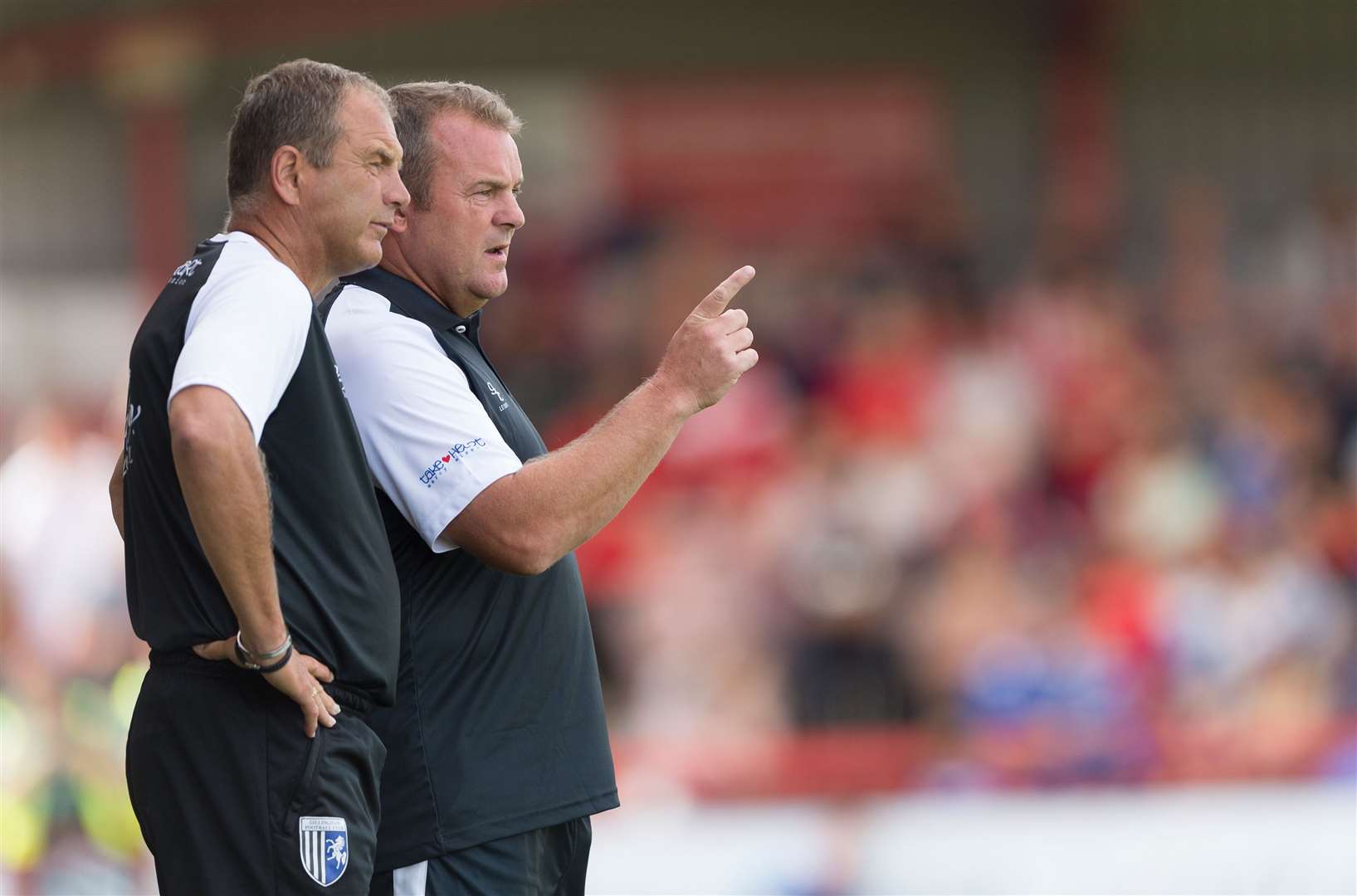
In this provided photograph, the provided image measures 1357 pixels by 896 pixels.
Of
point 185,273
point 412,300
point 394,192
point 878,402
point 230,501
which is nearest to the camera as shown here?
point 230,501

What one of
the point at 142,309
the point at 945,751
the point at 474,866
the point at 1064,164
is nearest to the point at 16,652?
the point at 142,309

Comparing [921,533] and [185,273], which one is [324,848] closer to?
[185,273]

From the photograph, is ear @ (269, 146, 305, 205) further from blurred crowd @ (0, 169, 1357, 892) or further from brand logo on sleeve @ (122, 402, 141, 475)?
blurred crowd @ (0, 169, 1357, 892)

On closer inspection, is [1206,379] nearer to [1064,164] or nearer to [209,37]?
[1064,164]

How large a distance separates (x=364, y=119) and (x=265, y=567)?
0.74m

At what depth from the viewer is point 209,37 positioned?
1018cm

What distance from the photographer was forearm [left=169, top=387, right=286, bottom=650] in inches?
93.3

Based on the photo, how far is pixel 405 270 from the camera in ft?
9.98

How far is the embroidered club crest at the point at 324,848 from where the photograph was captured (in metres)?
2.52

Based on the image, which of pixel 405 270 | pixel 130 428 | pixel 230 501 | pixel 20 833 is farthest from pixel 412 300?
pixel 20 833

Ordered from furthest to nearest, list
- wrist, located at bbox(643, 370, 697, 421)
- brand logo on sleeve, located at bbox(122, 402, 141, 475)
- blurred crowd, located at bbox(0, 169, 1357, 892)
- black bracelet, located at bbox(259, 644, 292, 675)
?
blurred crowd, located at bbox(0, 169, 1357, 892) → wrist, located at bbox(643, 370, 697, 421) → brand logo on sleeve, located at bbox(122, 402, 141, 475) → black bracelet, located at bbox(259, 644, 292, 675)

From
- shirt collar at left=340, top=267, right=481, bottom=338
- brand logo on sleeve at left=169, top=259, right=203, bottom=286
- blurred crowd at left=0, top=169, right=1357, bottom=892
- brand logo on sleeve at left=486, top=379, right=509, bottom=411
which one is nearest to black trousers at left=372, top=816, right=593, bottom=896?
brand logo on sleeve at left=486, top=379, right=509, bottom=411

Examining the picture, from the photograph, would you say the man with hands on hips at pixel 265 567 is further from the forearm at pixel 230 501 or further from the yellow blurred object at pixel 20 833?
the yellow blurred object at pixel 20 833

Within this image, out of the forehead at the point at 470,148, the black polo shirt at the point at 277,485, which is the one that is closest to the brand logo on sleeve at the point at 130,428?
the black polo shirt at the point at 277,485
